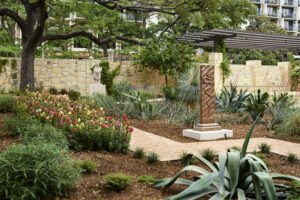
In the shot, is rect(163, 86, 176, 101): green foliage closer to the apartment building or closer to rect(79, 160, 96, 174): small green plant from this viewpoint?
rect(79, 160, 96, 174): small green plant

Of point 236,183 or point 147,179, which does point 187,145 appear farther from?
point 236,183

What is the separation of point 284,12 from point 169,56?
212 feet

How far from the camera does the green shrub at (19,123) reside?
809cm

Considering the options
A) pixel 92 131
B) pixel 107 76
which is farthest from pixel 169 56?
pixel 92 131

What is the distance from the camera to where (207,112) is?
10.3 m

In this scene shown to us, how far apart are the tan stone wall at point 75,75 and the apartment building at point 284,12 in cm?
5795

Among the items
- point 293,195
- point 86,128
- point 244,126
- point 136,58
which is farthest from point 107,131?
point 136,58

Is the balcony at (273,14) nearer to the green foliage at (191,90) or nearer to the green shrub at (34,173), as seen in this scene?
the green foliage at (191,90)

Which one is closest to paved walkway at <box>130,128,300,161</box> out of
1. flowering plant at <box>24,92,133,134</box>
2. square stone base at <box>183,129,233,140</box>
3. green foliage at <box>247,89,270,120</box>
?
square stone base at <box>183,129,233,140</box>

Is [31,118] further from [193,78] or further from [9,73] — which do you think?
[9,73]

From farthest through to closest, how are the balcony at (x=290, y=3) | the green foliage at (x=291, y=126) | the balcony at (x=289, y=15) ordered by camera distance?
1. the balcony at (x=290, y=3)
2. the balcony at (x=289, y=15)
3. the green foliage at (x=291, y=126)

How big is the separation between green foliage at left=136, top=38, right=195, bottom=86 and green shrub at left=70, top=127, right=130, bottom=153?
1256 cm

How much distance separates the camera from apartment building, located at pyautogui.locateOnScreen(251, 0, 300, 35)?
3014 inches

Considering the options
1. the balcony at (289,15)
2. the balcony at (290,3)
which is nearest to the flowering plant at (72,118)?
the balcony at (289,15)
